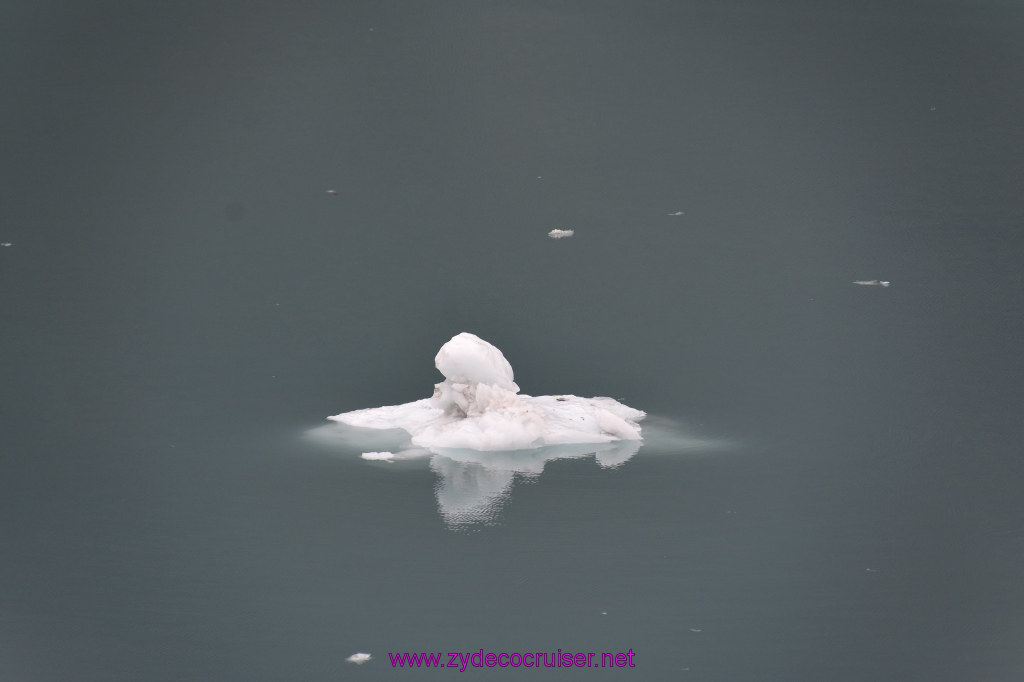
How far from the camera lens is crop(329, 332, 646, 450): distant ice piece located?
32.1ft

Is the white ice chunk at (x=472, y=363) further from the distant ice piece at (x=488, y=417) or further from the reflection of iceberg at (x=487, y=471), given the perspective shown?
the reflection of iceberg at (x=487, y=471)

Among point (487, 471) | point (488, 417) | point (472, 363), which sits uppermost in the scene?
point (472, 363)

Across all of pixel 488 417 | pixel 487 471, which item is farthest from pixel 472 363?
pixel 487 471

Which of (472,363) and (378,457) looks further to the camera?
(472,363)

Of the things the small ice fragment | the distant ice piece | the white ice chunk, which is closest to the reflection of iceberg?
the distant ice piece

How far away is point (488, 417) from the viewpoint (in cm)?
983

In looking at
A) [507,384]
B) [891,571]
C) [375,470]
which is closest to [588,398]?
[507,384]

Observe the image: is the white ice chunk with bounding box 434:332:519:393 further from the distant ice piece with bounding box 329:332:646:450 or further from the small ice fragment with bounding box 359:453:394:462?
the small ice fragment with bounding box 359:453:394:462

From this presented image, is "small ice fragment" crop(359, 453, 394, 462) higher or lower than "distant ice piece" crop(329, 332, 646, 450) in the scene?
lower

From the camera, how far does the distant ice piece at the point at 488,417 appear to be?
9.78 m

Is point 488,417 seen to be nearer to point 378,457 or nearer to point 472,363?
point 472,363

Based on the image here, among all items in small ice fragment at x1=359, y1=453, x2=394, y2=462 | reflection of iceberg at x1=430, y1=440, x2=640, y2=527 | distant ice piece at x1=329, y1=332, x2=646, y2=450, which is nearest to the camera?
reflection of iceberg at x1=430, y1=440, x2=640, y2=527

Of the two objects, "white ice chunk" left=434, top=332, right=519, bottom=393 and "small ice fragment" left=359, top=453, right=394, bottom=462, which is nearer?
"small ice fragment" left=359, top=453, right=394, bottom=462

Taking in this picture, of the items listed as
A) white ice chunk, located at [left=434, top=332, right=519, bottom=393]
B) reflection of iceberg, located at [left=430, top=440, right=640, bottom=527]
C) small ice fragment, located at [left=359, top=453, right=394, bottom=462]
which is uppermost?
white ice chunk, located at [left=434, top=332, right=519, bottom=393]
